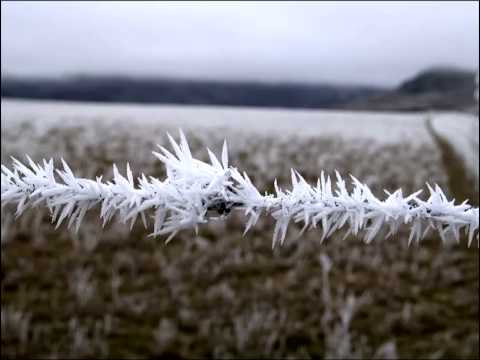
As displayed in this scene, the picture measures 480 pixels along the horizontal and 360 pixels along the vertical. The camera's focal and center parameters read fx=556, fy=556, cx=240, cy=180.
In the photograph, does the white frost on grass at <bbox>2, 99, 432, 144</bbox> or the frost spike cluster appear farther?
the white frost on grass at <bbox>2, 99, 432, 144</bbox>

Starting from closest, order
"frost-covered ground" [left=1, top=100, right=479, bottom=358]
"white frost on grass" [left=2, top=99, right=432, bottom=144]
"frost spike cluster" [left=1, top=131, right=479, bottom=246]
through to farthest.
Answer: "frost spike cluster" [left=1, top=131, right=479, bottom=246] < "frost-covered ground" [left=1, top=100, right=479, bottom=358] < "white frost on grass" [left=2, top=99, right=432, bottom=144]

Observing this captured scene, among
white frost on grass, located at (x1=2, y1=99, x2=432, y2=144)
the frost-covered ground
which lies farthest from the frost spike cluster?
white frost on grass, located at (x1=2, y1=99, x2=432, y2=144)

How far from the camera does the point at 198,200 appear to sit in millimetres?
467

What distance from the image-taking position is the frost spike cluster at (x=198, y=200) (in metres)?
0.47

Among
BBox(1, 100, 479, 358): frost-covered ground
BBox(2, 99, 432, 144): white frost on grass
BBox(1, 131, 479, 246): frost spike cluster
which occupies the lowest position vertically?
BBox(1, 100, 479, 358): frost-covered ground

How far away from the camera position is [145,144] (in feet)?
38.2

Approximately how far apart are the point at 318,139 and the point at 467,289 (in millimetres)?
10274

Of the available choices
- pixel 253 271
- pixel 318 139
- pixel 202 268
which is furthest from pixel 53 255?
pixel 318 139

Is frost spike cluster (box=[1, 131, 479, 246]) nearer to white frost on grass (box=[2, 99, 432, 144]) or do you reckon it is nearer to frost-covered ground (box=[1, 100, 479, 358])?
frost-covered ground (box=[1, 100, 479, 358])

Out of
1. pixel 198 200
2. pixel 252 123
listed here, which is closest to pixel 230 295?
pixel 198 200

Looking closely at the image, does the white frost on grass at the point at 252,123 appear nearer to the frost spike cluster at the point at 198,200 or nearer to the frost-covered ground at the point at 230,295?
the frost-covered ground at the point at 230,295

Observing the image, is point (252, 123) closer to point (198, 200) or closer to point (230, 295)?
point (230, 295)

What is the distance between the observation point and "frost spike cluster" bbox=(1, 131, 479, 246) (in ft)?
1.53

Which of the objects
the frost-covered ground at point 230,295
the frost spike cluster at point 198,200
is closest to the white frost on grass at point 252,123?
the frost-covered ground at point 230,295
